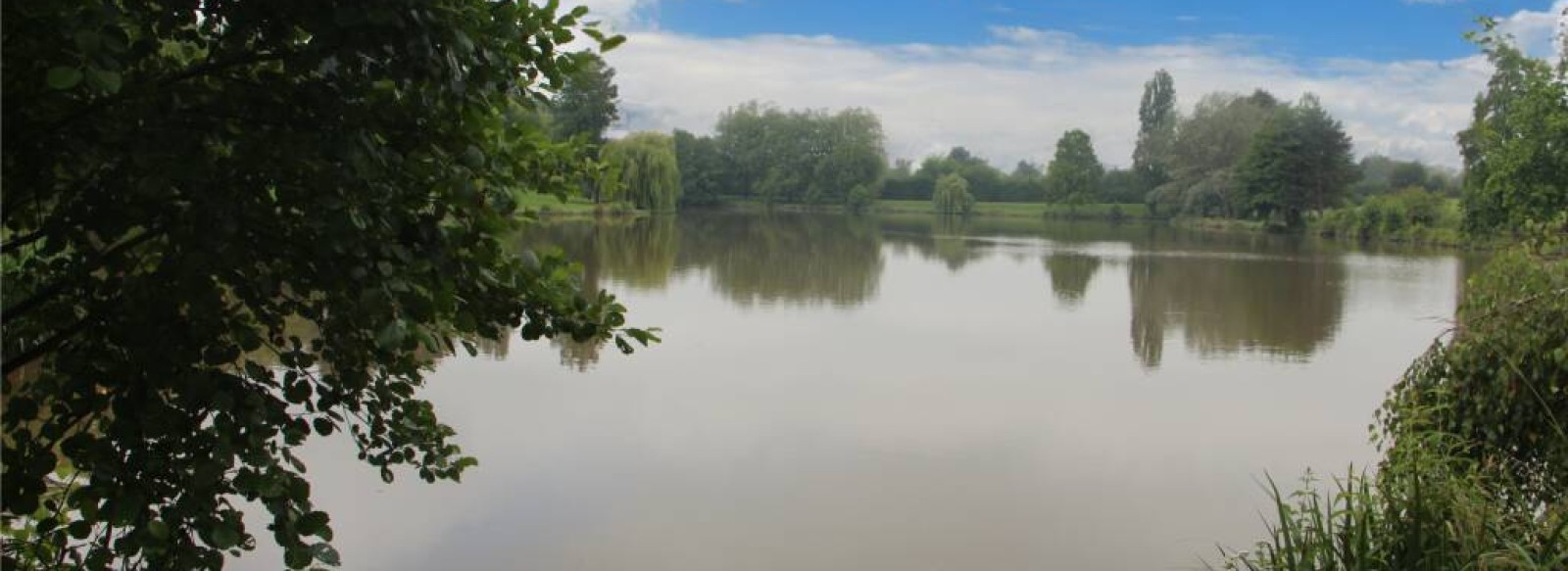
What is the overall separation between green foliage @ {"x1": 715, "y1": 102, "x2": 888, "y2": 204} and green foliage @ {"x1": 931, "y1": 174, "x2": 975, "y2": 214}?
518cm

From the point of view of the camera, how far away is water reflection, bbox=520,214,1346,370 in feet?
46.8

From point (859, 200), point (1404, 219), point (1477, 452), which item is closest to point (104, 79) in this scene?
point (1477, 452)

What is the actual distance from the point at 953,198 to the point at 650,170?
2675 centimetres

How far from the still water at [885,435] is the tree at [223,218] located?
142 inches

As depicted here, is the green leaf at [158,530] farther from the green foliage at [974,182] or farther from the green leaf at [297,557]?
the green foliage at [974,182]

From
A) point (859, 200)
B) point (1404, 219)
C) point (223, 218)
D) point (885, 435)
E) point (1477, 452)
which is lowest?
point (885, 435)

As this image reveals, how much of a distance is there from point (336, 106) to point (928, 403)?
7676 millimetres

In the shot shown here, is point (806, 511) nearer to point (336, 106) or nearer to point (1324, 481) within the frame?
point (1324, 481)

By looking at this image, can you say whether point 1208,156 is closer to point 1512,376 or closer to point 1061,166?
point 1061,166

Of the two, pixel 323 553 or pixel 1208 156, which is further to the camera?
pixel 1208 156

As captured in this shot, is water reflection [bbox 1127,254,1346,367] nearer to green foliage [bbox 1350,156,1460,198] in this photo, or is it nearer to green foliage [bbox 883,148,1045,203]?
green foliage [bbox 1350,156,1460,198]

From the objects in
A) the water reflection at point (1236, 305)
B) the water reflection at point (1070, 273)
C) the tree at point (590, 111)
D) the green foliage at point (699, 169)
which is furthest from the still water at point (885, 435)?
the green foliage at point (699, 169)

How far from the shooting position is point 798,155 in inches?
2729

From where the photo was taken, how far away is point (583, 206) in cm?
4159
